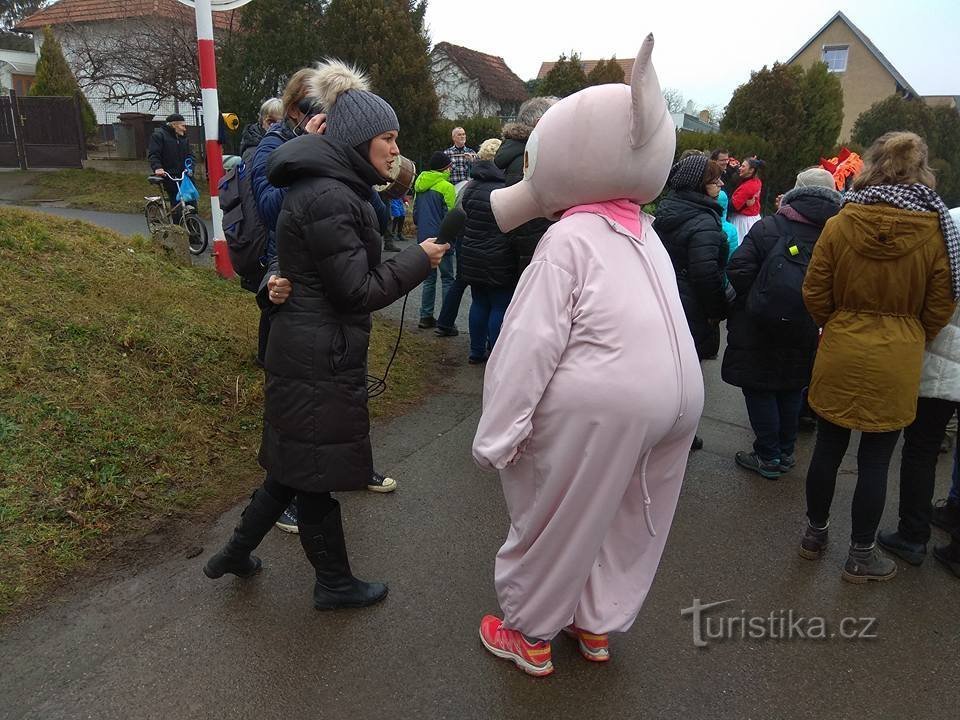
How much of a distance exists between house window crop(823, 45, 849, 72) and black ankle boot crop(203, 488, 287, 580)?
1668 inches

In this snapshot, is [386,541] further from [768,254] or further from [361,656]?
[768,254]

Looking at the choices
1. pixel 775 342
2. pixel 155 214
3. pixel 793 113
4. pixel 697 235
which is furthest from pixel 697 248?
pixel 793 113

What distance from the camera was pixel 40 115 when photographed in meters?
17.7

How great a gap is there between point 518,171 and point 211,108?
2.97m

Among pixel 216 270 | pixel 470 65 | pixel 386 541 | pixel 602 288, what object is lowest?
pixel 386 541

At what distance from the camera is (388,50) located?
15.7 m

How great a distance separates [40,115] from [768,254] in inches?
752

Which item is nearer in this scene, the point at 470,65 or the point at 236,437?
the point at 236,437

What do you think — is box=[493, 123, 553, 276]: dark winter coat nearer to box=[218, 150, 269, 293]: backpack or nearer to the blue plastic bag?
box=[218, 150, 269, 293]: backpack

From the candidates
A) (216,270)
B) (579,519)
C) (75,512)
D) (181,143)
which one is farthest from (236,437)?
(181,143)

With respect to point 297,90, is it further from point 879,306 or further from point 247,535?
point 879,306

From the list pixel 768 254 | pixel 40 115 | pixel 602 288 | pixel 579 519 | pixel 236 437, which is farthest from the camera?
pixel 40 115

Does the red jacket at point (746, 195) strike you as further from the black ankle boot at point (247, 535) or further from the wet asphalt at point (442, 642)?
the black ankle boot at point (247, 535)

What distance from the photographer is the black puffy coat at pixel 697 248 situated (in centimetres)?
413
